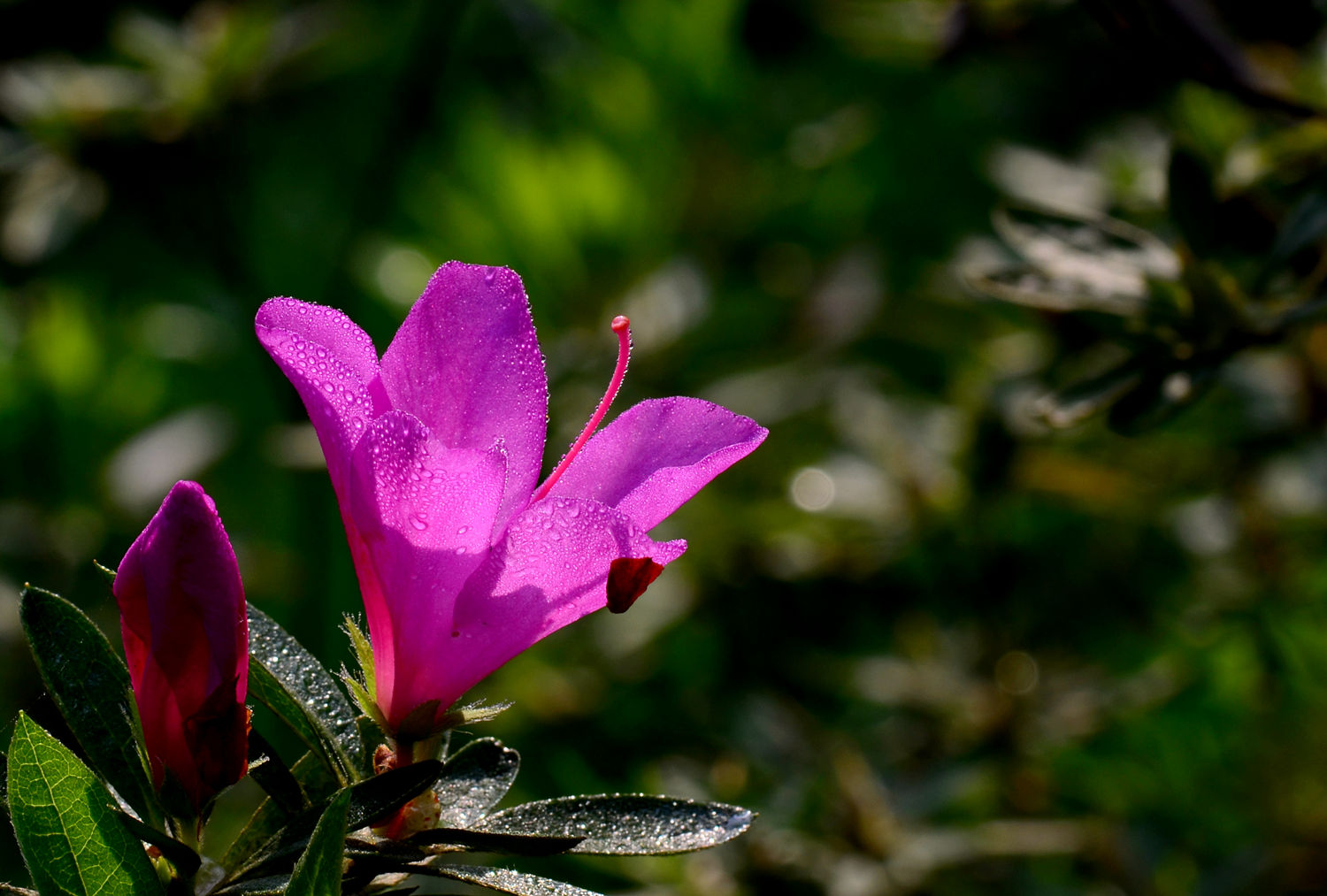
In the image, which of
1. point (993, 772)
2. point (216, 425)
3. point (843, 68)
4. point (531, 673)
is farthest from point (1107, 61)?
point (216, 425)

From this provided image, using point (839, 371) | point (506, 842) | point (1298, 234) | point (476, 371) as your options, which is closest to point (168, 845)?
point (506, 842)

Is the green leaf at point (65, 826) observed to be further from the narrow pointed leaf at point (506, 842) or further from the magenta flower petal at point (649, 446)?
the magenta flower petal at point (649, 446)

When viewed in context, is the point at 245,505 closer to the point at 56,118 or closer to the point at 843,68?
the point at 56,118

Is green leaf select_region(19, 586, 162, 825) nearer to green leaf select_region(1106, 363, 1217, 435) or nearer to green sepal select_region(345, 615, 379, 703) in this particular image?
green sepal select_region(345, 615, 379, 703)

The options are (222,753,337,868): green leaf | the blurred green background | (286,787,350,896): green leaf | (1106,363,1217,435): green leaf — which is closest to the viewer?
(286,787,350,896): green leaf

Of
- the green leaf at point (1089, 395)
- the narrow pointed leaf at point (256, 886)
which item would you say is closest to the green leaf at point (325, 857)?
the narrow pointed leaf at point (256, 886)

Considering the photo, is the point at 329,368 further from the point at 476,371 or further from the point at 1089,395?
the point at 1089,395

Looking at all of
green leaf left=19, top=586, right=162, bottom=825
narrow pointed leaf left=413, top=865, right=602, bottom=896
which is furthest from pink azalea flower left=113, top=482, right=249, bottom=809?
narrow pointed leaf left=413, top=865, right=602, bottom=896
